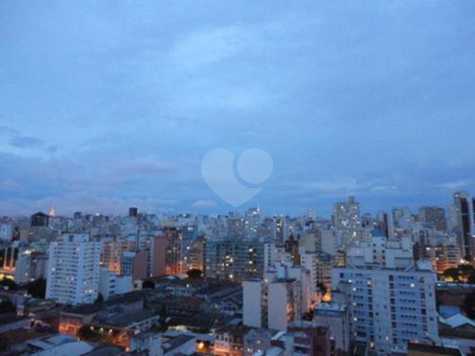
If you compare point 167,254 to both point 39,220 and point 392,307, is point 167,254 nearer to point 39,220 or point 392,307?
point 392,307

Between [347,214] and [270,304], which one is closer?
[270,304]

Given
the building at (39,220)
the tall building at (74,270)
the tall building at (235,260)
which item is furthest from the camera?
the building at (39,220)

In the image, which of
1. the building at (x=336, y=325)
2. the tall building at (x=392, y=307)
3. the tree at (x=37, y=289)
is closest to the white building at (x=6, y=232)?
the tree at (x=37, y=289)

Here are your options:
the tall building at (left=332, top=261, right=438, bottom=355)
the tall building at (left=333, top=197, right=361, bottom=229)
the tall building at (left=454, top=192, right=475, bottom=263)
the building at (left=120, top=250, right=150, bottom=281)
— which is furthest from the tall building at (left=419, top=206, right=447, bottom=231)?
the building at (left=120, top=250, right=150, bottom=281)

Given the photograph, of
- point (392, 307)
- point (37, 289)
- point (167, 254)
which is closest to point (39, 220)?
point (167, 254)

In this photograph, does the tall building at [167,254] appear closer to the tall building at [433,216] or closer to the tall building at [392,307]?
the tall building at [392,307]

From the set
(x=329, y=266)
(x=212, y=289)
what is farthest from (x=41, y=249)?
(x=329, y=266)
